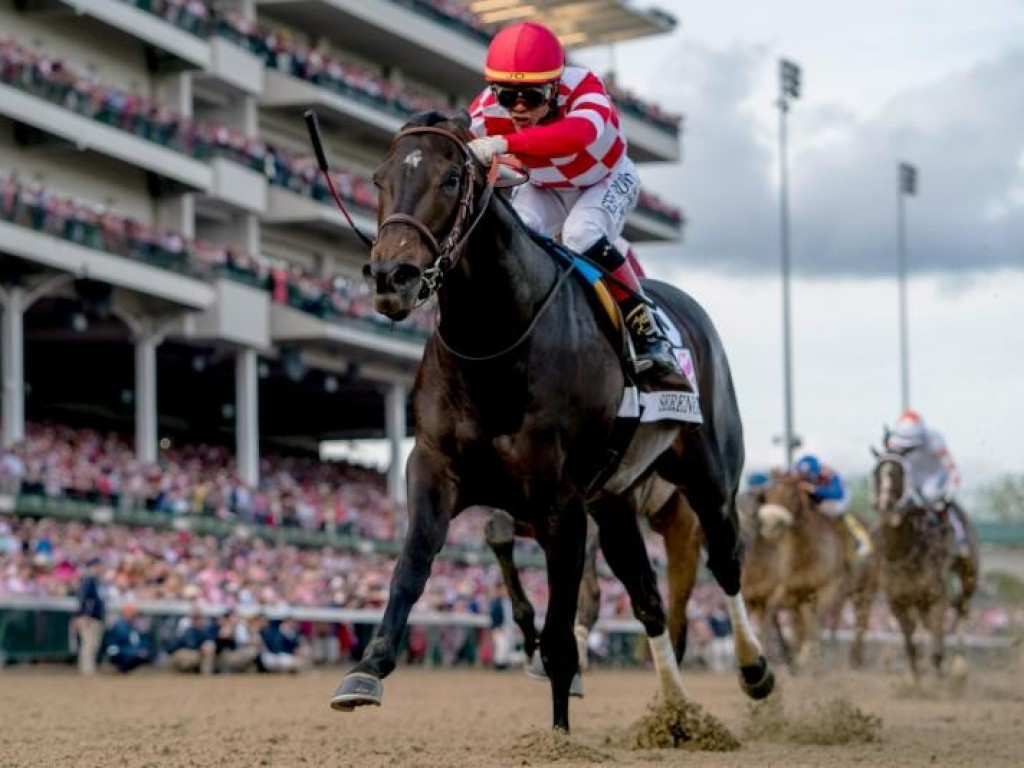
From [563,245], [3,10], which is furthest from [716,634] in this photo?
[563,245]

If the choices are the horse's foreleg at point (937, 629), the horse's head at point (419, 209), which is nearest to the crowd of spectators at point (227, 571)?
the horse's foreleg at point (937, 629)

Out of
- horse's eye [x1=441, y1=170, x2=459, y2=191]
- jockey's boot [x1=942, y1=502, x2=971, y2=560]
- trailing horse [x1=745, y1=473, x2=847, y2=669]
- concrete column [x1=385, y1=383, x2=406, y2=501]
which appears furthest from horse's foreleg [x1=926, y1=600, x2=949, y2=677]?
concrete column [x1=385, y1=383, x2=406, y2=501]

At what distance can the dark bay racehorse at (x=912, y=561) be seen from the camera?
17.1 meters

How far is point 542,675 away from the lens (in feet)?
31.9

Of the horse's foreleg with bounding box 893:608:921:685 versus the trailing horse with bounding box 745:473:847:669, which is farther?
the trailing horse with bounding box 745:473:847:669

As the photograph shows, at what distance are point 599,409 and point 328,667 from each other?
17469 millimetres

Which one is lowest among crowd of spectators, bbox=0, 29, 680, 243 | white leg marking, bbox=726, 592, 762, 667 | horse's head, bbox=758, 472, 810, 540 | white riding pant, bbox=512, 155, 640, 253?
white leg marking, bbox=726, 592, 762, 667

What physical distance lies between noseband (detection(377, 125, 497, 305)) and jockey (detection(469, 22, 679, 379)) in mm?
185

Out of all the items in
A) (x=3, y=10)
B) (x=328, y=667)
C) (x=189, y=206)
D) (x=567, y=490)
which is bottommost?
(x=328, y=667)

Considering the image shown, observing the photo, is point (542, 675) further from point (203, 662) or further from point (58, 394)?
point (58, 394)

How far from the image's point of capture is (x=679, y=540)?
11.4m

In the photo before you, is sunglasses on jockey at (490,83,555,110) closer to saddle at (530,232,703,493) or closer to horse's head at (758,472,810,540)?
saddle at (530,232,703,493)

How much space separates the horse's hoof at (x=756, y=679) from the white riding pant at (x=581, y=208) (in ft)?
8.06

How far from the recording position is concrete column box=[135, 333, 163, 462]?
3353 centimetres
